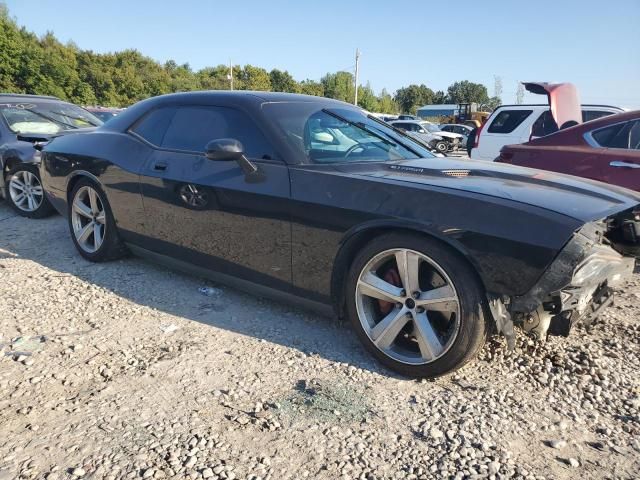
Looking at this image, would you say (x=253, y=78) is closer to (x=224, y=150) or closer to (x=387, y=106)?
(x=387, y=106)

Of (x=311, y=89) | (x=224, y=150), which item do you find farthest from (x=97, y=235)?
(x=311, y=89)

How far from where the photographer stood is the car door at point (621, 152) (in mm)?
4453

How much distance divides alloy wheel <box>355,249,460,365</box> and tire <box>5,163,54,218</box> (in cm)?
487

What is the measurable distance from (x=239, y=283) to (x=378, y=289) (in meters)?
1.08

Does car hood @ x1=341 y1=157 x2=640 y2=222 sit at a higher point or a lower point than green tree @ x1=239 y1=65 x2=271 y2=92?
lower

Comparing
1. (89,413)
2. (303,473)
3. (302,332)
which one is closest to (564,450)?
(303,473)

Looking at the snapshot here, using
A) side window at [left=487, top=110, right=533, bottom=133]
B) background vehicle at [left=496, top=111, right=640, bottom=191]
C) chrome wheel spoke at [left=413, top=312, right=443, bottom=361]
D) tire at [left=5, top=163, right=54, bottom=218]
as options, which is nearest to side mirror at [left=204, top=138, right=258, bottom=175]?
chrome wheel spoke at [left=413, top=312, right=443, bottom=361]

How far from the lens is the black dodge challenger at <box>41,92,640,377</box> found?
92.4 inches

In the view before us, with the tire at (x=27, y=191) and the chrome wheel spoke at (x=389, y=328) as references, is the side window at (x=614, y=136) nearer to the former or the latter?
the chrome wheel spoke at (x=389, y=328)

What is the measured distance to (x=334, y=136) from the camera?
334 cm

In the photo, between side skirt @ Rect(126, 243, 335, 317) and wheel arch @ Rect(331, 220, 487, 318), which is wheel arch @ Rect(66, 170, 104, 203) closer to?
side skirt @ Rect(126, 243, 335, 317)

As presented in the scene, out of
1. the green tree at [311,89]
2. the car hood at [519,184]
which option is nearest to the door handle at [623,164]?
the car hood at [519,184]

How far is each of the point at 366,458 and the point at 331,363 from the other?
2.60 feet

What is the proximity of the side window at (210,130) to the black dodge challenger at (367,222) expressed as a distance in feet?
0.04
